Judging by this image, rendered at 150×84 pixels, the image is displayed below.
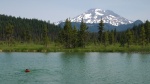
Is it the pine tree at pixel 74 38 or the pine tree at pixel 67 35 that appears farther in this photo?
the pine tree at pixel 74 38

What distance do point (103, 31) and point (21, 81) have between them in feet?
368

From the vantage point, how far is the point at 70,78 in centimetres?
4372

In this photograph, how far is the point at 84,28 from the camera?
5364 inches

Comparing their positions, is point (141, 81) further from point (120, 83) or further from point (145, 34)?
point (145, 34)

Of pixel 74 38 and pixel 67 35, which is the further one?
pixel 74 38

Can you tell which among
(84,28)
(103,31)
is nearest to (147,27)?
(103,31)

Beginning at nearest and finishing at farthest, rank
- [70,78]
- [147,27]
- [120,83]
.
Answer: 1. [120,83]
2. [70,78]
3. [147,27]

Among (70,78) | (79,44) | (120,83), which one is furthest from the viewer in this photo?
(79,44)

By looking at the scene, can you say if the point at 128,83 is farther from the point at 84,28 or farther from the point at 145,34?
the point at 145,34

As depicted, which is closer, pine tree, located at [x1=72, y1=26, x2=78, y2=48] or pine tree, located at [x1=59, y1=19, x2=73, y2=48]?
pine tree, located at [x1=59, y1=19, x2=73, y2=48]

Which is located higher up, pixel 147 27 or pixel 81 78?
pixel 147 27

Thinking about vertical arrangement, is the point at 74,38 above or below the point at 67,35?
below

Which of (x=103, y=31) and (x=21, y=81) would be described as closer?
(x=21, y=81)

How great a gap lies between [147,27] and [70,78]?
11069cm
